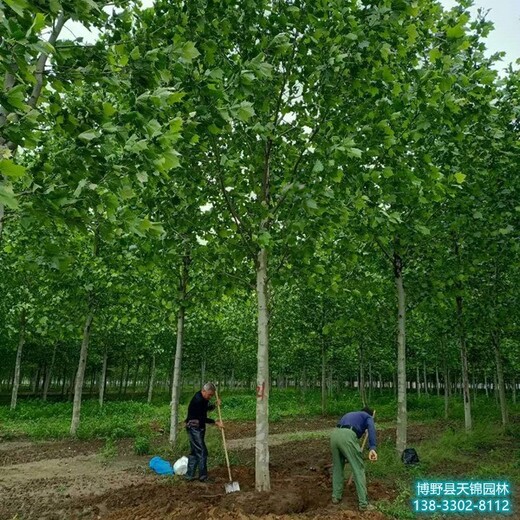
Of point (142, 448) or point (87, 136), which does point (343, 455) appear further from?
point (142, 448)

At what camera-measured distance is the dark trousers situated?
33.1ft

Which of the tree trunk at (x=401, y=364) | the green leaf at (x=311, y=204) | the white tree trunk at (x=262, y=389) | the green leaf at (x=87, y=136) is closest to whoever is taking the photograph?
the green leaf at (x=87, y=136)

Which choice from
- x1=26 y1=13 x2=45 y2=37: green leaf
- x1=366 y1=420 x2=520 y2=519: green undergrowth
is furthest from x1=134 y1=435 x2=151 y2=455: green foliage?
x1=26 y1=13 x2=45 y2=37: green leaf

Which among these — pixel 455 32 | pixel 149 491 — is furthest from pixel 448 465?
pixel 455 32

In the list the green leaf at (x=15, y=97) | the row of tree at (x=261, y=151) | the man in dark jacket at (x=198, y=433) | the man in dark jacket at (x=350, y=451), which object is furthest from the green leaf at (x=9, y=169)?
the man in dark jacket at (x=198, y=433)

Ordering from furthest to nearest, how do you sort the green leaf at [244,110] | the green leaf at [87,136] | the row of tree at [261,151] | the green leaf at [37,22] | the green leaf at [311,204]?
the green leaf at [311,204] < the green leaf at [244,110] < the row of tree at [261,151] < the green leaf at [87,136] < the green leaf at [37,22]

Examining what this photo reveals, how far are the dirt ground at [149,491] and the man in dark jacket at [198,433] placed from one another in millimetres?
330

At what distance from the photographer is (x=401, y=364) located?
11.9 meters

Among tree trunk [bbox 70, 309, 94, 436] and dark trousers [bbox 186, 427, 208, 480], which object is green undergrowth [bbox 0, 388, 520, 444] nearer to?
tree trunk [bbox 70, 309, 94, 436]

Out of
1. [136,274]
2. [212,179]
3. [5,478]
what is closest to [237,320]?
[136,274]

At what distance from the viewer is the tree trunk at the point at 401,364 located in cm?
1173

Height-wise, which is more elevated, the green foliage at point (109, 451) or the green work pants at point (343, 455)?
the green work pants at point (343, 455)

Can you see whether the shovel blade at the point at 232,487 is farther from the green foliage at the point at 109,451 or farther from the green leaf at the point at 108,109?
the green leaf at the point at 108,109

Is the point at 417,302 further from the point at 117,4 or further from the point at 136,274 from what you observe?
the point at 117,4
